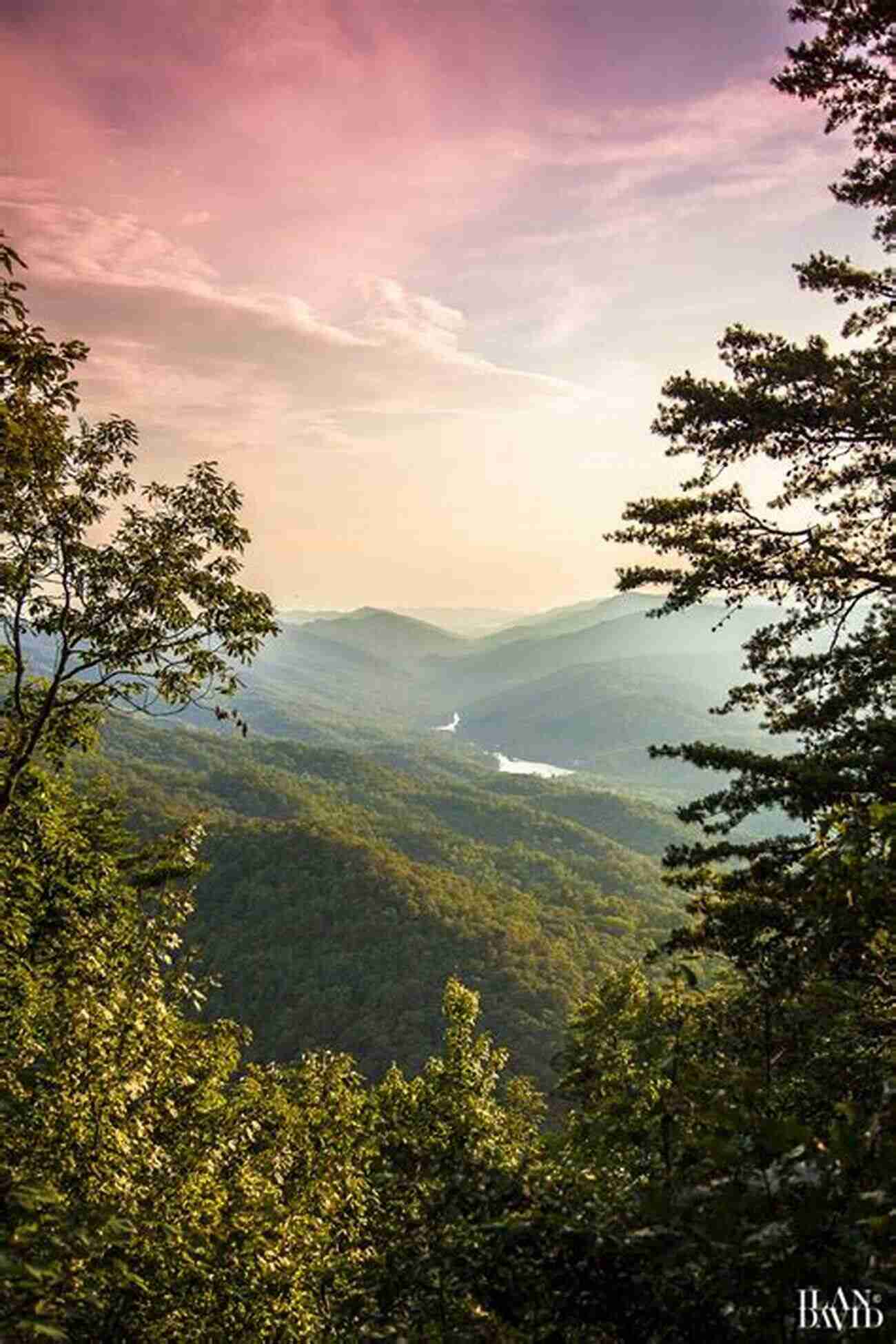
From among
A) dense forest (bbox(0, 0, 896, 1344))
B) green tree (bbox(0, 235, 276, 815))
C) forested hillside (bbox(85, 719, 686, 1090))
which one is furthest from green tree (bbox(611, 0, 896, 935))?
forested hillside (bbox(85, 719, 686, 1090))

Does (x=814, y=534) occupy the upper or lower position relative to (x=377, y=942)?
upper

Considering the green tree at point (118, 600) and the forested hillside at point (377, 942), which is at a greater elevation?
the green tree at point (118, 600)

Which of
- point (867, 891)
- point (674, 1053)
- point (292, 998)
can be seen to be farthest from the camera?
point (292, 998)

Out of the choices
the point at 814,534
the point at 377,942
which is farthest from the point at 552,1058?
the point at 377,942

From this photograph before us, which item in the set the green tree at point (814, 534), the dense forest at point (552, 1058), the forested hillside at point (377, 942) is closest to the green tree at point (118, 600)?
the dense forest at point (552, 1058)

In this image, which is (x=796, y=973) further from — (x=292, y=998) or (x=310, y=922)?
(x=310, y=922)

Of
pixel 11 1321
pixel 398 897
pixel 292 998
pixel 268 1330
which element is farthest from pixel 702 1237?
pixel 398 897

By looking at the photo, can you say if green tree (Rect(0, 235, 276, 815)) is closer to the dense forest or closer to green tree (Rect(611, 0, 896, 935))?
the dense forest

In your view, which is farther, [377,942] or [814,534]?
[377,942]

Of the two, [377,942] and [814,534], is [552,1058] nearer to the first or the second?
[814,534]

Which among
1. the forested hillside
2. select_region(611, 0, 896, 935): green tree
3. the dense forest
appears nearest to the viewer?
the dense forest

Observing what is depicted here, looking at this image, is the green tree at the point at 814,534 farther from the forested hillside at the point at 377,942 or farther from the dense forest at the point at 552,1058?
the forested hillside at the point at 377,942
